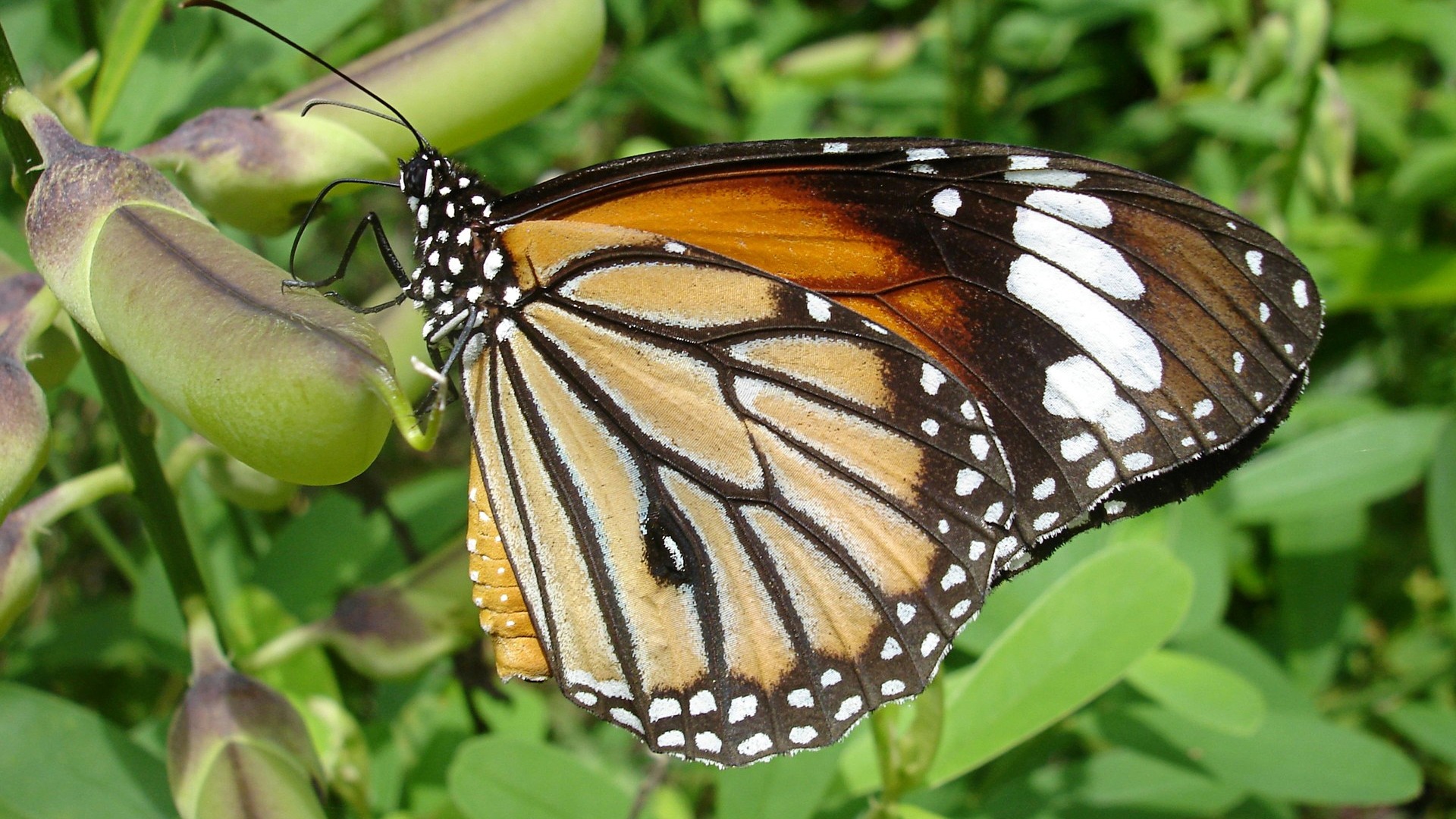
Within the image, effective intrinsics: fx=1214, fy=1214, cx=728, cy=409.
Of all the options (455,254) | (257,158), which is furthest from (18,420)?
(455,254)

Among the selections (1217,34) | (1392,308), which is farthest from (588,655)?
(1217,34)

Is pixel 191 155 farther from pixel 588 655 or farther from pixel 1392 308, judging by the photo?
pixel 1392 308

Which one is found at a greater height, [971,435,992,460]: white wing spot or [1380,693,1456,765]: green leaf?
[971,435,992,460]: white wing spot

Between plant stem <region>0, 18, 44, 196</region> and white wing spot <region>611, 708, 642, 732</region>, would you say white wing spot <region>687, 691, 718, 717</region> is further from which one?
plant stem <region>0, 18, 44, 196</region>

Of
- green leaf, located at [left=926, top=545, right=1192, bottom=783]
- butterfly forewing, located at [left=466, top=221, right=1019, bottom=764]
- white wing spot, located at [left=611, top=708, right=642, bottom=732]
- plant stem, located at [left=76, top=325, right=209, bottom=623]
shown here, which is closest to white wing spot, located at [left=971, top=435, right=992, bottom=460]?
butterfly forewing, located at [left=466, top=221, right=1019, bottom=764]

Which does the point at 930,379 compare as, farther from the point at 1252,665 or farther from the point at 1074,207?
the point at 1252,665

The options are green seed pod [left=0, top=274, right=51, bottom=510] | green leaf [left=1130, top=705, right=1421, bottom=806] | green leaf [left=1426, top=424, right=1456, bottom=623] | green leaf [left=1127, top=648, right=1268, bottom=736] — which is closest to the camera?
green seed pod [left=0, top=274, right=51, bottom=510]
